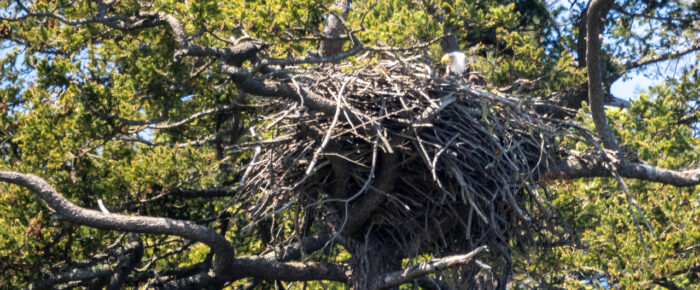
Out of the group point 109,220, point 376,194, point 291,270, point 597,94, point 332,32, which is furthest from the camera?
point 332,32

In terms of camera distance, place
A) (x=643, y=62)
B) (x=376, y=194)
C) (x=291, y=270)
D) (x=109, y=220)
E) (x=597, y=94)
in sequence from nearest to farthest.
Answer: (x=109, y=220) → (x=376, y=194) → (x=291, y=270) → (x=597, y=94) → (x=643, y=62)

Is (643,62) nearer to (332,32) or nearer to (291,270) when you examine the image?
(332,32)

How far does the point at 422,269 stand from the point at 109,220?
1634 mm

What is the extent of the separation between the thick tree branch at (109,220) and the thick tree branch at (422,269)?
0.91 metres

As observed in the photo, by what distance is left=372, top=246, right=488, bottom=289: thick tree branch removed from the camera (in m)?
4.17

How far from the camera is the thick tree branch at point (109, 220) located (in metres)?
4.37

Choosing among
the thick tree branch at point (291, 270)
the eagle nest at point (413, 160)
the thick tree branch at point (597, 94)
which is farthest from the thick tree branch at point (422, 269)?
the thick tree branch at point (597, 94)

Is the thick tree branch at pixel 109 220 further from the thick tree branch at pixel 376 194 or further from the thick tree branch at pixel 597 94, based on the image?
the thick tree branch at pixel 597 94

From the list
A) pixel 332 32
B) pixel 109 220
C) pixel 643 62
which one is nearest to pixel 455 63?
pixel 332 32

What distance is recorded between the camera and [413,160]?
4.85 m

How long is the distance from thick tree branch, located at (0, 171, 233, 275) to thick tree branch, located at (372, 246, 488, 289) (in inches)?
35.8

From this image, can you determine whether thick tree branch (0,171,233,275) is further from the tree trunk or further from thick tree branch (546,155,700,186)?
thick tree branch (546,155,700,186)

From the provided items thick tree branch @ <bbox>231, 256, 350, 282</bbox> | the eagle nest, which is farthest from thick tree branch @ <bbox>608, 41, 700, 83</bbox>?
thick tree branch @ <bbox>231, 256, 350, 282</bbox>

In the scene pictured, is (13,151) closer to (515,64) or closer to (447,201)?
(447,201)
